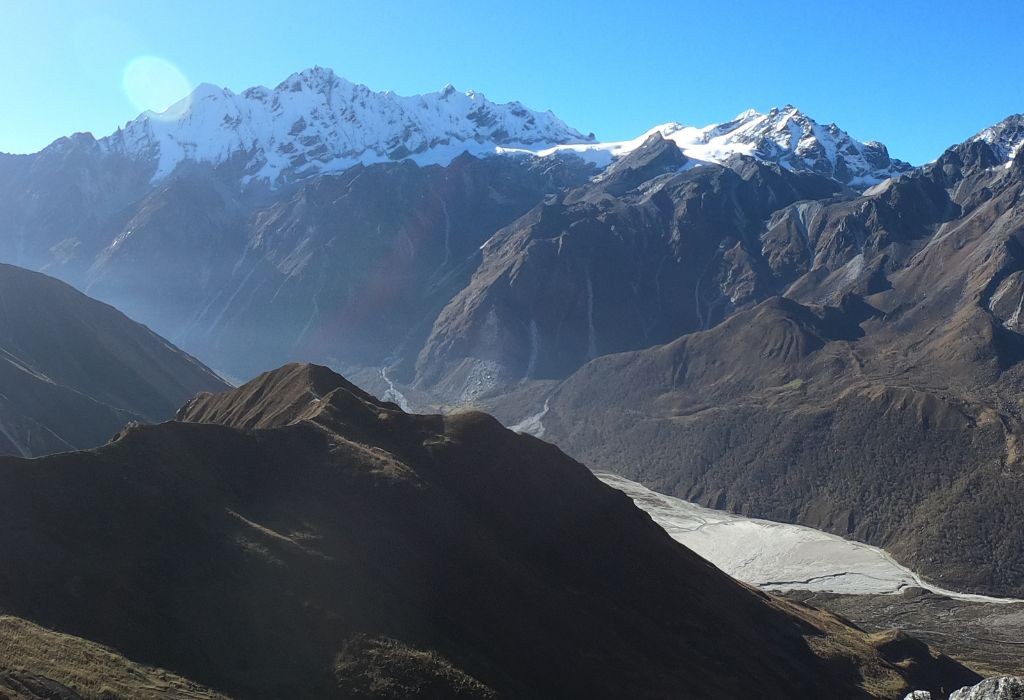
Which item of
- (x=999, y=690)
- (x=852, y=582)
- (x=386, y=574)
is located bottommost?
(x=386, y=574)

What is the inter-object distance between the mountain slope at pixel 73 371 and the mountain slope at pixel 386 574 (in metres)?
62.2

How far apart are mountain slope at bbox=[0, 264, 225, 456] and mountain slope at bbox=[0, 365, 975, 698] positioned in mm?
62243

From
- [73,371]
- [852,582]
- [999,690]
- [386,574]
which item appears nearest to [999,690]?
[999,690]

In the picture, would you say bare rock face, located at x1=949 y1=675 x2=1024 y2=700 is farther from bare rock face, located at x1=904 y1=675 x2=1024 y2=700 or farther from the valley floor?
the valley floor

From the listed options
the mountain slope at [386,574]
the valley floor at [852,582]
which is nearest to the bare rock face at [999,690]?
the mountain slope at [386,574]

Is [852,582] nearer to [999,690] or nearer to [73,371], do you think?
[999,690]

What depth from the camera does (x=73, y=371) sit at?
6383 inches

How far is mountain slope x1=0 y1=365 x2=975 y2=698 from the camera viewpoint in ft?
171

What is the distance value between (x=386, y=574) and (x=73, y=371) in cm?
12203

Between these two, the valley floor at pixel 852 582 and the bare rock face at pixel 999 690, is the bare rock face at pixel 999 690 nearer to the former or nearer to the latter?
the bare rock face at pixel 999 690

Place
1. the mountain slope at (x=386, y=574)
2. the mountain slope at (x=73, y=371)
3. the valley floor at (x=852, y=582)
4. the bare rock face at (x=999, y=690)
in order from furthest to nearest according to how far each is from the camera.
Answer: the mountain slope at (x=73, y=371), the valley floor at (x=852, y=582), the mountain slope at (x=386, y=574), the bare rock face at (x=999, y=690)

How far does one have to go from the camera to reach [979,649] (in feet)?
354

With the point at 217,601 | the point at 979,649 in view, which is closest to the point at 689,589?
the point at 217,601

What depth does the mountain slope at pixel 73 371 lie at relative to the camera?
433ft
